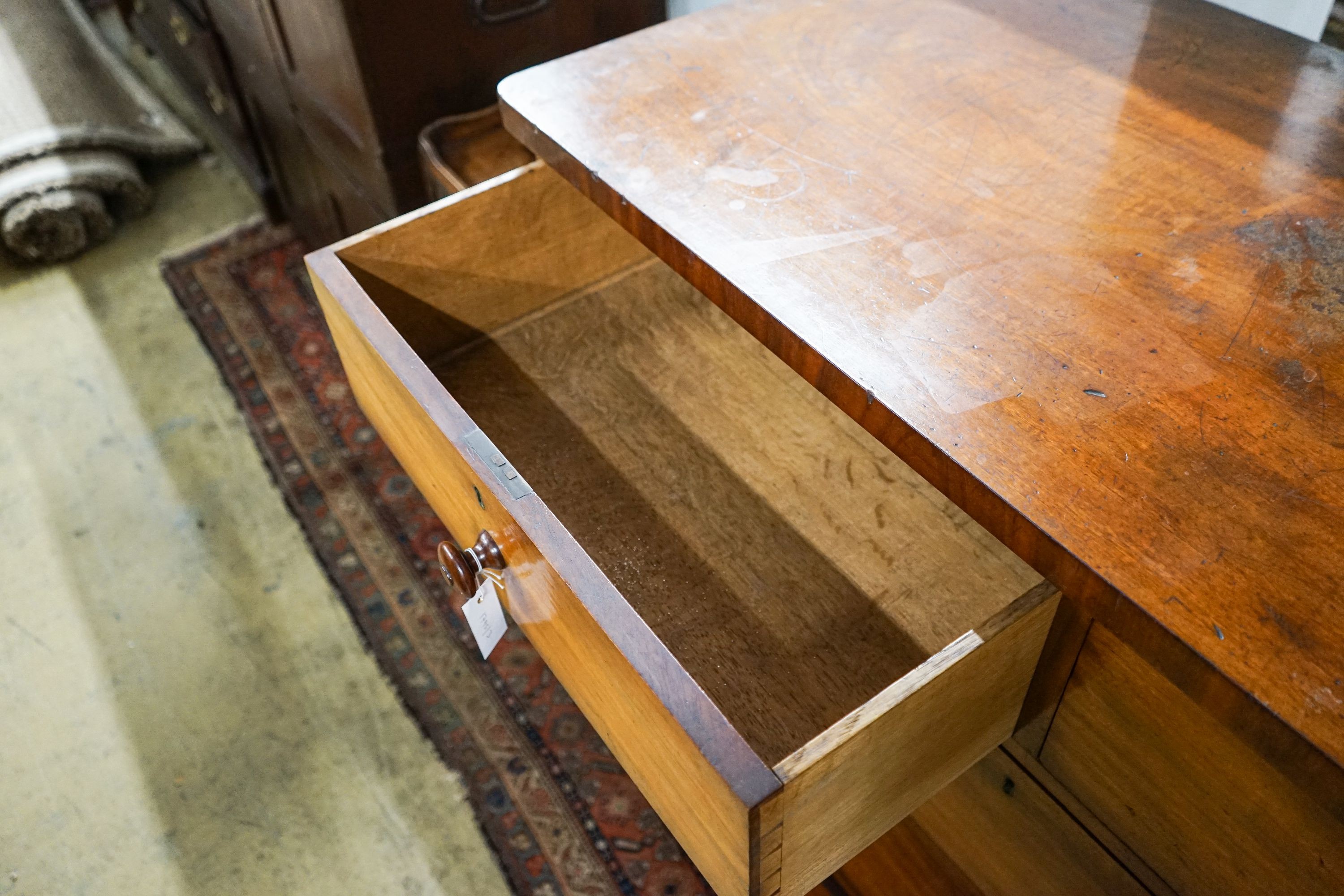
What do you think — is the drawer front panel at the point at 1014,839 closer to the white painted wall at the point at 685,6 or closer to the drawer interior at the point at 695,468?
the drawer interior at the point at 695,468

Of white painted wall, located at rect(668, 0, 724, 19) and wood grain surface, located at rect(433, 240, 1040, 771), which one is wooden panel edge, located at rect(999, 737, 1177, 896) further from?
white painted wall, located at rect(668, 0, 724, 19)

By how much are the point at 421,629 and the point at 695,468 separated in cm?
51

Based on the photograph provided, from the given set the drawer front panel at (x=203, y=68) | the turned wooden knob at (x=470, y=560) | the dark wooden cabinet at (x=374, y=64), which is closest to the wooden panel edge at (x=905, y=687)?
the turned wooden knob at (x=470, y=560)

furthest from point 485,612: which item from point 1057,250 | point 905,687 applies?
point 1057,250

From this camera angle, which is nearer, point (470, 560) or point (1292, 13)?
point (470, 560)

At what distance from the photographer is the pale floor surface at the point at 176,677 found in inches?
39.8

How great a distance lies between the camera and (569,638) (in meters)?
0.60

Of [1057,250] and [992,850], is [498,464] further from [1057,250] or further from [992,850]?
[992,850]

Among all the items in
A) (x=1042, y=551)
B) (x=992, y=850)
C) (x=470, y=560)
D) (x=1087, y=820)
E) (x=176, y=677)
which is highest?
(x=1042, y=551)

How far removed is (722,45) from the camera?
826 millimetres

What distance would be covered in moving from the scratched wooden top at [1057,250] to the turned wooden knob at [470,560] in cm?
21

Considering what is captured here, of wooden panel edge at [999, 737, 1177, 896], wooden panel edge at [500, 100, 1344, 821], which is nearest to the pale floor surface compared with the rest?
wooden panel edge at [999, 737, 1177, 896]

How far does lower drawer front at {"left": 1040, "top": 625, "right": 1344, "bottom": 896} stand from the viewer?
0.51 metres

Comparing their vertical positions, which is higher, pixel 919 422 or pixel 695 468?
pixel 919 422
